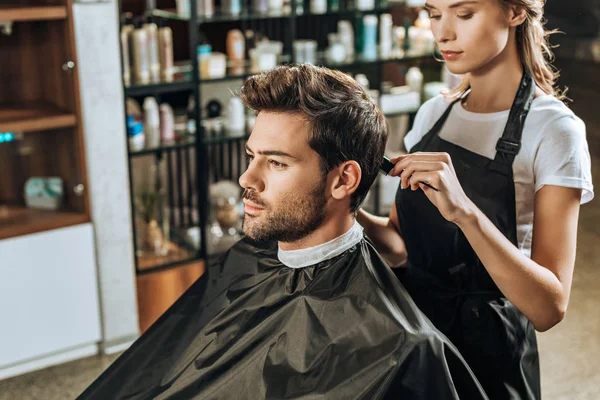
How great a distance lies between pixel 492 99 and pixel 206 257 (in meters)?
2.02

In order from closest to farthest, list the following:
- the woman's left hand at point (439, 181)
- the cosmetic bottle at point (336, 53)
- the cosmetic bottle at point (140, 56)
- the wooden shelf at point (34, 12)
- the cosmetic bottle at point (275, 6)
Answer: the woman's left hand at point (439, 181) < the wooden shelf at point (34, 12) < the cosmetic bottle at point (140, 56) < the cosmetic bottle at point (275, 6) < the cosmetic bottle at point (336, 53)

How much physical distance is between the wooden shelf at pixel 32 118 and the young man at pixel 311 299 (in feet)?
4.60

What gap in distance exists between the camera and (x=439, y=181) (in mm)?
1379

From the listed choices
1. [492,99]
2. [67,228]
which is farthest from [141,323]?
[492,99]

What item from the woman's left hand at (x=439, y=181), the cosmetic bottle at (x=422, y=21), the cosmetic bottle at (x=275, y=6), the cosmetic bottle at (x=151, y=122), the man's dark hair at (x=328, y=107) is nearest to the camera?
the woman's left hand at (x=439, y=181)

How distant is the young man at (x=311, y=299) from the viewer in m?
1.42

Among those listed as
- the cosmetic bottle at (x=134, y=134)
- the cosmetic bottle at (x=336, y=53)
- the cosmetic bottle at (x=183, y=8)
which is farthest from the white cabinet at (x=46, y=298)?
the cosmetic bottle at (x=336, y=53)

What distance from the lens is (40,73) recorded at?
9.81 ft

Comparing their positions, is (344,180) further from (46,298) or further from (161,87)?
(46,298)

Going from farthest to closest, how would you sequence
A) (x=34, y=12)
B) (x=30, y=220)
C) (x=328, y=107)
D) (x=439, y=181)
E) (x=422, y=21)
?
(x=422, y=21) < (x=30, y=220) < (x=34, y=12) < (x=328, y=107) < (x=439, y=181)

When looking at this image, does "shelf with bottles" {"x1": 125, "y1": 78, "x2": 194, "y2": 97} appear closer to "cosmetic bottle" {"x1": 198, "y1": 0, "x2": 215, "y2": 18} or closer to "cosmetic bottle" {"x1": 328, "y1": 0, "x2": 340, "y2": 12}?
"cosmetic bottle" {"x1": 198, "y1": 0, "x2": 215, "y2": 18}

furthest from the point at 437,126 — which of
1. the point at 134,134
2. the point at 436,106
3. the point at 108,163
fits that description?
the point at 134,134

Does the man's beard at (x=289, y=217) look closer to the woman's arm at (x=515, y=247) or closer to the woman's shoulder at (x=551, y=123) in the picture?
the woman's arm at (x=515, y=247)

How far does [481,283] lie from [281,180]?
19.3 inches
